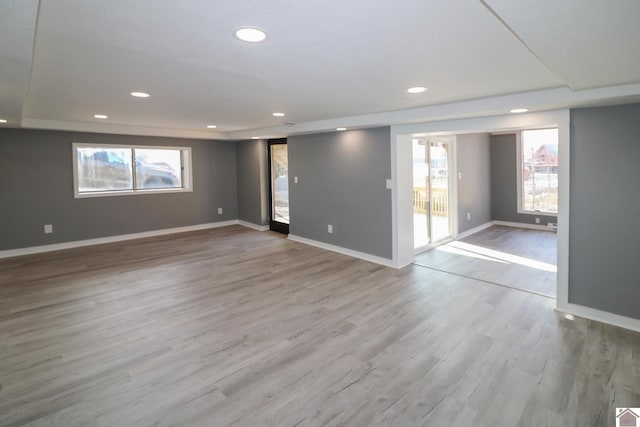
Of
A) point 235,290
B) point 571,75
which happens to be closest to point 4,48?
point 235,290

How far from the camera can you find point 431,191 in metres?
6.00

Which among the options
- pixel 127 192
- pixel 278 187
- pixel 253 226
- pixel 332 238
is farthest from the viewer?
pixel 253 226

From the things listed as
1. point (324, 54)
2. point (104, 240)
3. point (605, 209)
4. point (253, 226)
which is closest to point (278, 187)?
point (253, 226)

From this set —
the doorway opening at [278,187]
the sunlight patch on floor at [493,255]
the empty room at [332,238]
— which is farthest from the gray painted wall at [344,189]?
the sunlight patch on floor at [493,255]

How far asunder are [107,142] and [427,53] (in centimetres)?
633

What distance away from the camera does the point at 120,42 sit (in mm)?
1949

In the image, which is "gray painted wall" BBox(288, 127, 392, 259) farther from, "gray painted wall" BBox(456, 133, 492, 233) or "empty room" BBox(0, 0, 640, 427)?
"gray painted wall" BBox(456, 133, 492, 233)

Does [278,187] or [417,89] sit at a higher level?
[417,89]

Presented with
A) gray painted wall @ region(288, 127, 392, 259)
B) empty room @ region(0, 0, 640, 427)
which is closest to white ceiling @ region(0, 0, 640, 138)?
empty room @ region(0, 0, 640, 427)

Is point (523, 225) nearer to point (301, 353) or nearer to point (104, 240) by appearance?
point (301, 353)

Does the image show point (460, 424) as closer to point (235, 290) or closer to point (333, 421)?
point (333, 421)

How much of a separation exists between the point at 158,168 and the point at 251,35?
621 centimetres

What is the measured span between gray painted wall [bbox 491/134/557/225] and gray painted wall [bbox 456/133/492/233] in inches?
5.8

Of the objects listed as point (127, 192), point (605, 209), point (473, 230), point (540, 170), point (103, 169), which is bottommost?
point (473, 230)
